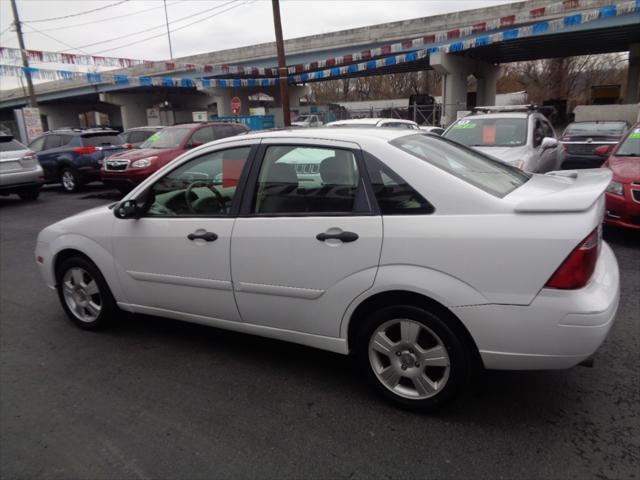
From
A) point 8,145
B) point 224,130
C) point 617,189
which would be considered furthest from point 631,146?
point 8,145

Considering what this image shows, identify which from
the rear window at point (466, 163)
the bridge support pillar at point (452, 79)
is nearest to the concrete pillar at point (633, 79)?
the bridge support pillar at point (452, 79)

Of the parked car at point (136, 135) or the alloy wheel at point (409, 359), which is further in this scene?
the parked car at point (136, 135)

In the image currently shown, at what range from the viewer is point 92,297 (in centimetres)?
410

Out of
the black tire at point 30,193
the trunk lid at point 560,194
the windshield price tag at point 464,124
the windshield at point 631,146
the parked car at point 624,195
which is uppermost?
the windshield price tag at point 464,124

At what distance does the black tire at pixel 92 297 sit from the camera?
398 centimetres

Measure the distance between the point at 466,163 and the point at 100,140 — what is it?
12896 mm

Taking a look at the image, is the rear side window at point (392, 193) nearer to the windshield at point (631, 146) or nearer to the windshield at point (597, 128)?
the windshield at point (631, 146)

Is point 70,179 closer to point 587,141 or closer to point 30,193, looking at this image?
point 30,193

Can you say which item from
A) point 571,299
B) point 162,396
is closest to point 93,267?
point 162,396

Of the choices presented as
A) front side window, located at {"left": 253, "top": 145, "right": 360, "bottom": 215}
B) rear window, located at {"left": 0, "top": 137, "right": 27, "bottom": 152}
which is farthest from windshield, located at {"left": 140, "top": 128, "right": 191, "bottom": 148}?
front side window, located at {"left": 253, "top": 145, "right": 360, "bottom": 215}

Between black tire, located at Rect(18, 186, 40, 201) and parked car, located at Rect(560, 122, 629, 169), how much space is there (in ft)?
42.7

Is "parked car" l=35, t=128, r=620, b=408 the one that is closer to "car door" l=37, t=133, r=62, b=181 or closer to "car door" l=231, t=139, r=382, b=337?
"car door" l=231, t=139, r=382, b=337

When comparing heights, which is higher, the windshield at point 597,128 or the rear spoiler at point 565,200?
the rear spoiler at point 565,200

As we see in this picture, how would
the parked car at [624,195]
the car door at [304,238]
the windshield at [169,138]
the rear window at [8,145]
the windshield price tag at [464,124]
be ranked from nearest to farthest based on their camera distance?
the car door at [304,238] → the parked car at [624,195] → the windshield price tag at [464,124] → the windshield at [169,138] → the rear window at [8,145]
